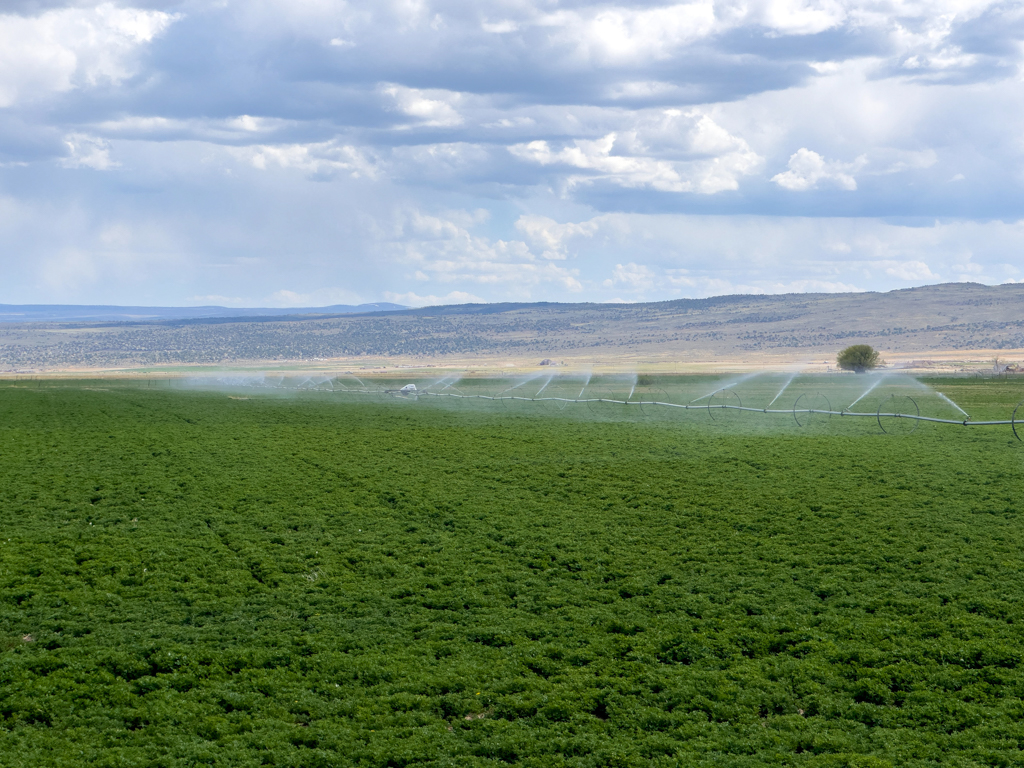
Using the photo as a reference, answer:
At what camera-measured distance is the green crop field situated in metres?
9.74

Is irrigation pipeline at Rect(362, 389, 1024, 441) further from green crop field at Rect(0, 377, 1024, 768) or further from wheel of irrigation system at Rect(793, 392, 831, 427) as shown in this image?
green crop field at Rect(0, 377, 1024, 768)

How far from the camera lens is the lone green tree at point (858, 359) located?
100 meters

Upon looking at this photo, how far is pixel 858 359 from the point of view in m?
101

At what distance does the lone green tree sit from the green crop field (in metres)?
75.1

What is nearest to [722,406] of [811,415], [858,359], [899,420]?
[811,415]

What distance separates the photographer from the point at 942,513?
1973cm

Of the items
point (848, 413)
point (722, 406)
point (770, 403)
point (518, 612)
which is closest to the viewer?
point (518, 612)

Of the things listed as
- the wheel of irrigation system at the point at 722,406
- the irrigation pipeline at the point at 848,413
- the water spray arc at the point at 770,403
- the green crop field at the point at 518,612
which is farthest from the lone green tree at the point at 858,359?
the green crop field at the point at 518,612

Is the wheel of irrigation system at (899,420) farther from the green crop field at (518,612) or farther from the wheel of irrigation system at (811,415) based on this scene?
the green crop field at (518,612)

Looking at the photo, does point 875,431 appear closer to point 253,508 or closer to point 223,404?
point 253,508

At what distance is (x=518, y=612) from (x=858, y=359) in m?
96.6

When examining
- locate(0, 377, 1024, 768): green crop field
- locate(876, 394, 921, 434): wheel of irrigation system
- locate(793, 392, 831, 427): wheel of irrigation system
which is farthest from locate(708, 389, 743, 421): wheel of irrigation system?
locate(0, 377, 1024, 768): green crop field

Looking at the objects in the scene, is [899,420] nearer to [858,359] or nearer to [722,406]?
[722,406]

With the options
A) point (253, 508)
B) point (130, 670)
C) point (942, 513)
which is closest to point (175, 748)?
point (130, 670)
